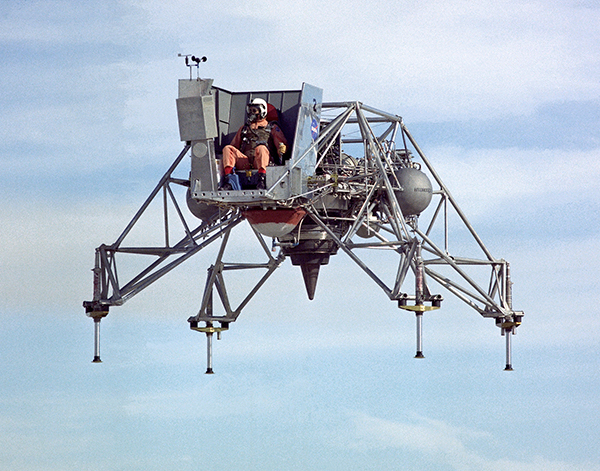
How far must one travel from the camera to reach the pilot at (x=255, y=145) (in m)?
69.4

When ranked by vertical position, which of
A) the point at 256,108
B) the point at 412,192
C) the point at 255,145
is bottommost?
the point at 412,192

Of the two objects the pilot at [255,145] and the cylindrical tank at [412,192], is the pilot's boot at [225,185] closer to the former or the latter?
the pilot at [255,145]

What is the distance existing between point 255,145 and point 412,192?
772 centimetres

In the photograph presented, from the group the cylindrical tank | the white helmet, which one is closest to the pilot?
the white helmet

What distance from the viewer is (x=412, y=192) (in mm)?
73062

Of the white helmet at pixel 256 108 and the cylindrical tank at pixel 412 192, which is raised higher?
the white helmet at pixel 256 108

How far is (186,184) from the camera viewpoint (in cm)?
7356

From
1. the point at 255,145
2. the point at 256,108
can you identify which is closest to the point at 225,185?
the point at 255,145

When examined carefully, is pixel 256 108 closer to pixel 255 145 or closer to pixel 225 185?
pixel 255 145

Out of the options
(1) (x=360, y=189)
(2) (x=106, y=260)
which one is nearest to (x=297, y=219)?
(1) (x=360, y=189)

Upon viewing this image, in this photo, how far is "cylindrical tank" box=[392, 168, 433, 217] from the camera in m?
73.1

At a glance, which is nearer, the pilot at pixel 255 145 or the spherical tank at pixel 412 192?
the pilot at pixel 255 145

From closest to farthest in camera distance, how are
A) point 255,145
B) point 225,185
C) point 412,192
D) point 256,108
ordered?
point 225,185, point 255,145, point 256,108, point 412,192

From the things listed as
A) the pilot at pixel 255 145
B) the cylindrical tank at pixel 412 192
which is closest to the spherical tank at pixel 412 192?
the cylindrical tank at pixel 412 192
